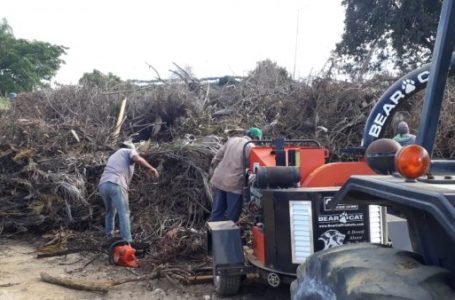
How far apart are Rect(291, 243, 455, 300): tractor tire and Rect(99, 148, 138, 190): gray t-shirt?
5.35m

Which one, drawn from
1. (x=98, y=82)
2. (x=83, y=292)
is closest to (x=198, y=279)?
(x=83, y=292)

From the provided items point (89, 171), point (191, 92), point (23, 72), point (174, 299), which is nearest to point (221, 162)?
point (174, 299)

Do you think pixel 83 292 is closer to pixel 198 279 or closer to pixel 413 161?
pixel 198 279

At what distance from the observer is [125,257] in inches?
274

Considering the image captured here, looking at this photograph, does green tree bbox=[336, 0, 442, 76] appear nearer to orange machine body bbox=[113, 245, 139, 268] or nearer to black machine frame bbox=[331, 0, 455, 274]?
orange machine body bbox=[113, 245, 139, 268]

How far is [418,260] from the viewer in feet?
6.59

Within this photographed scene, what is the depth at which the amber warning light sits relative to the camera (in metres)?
1.85

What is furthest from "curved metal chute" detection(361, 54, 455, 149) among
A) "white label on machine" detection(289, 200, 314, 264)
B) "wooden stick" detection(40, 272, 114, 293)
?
"wooden stick" detection(40, 272, 114, 293)

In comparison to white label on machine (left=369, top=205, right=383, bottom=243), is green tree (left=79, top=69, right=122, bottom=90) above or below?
above

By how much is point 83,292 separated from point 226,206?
2045 mm

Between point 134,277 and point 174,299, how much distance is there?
89cm

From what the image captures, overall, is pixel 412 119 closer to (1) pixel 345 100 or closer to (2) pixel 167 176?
(1) pixel 345 100

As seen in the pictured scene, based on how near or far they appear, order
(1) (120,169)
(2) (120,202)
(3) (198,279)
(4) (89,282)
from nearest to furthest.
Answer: (4) (89,282) → (3) (198,279) → (2) (120,202) → (1) (120,169)

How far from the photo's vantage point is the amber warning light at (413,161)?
6.08 feet
